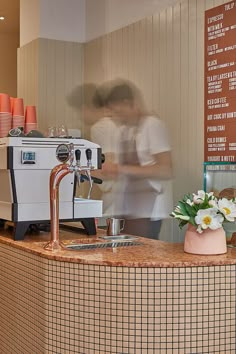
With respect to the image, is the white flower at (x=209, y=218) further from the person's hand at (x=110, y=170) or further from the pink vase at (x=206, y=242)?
the person's hand at (x=110, y=170)

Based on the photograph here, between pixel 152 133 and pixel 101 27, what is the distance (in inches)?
51.1

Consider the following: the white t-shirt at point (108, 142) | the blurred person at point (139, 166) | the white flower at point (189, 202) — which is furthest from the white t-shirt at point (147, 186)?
the white flower at point (189, 202)

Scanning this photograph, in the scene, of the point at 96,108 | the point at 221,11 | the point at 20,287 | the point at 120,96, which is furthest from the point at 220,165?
the point at 96,108

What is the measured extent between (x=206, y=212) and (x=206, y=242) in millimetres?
128

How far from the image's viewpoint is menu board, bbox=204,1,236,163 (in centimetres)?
310

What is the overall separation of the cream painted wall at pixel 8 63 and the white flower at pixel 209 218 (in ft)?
20.1

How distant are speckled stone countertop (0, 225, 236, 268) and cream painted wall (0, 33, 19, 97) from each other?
5615mm

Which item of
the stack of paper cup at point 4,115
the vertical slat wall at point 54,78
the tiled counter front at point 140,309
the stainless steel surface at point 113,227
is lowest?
the tiled counter front at point 140,309

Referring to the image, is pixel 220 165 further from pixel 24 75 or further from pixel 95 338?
pixel 24 75

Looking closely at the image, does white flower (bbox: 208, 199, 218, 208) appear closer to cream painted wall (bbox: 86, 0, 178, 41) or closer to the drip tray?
the drip tray

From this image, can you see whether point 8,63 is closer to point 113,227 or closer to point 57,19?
point 57,19

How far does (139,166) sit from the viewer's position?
4.06 meters

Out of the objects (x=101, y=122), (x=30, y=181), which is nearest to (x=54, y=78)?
(x=101, y=122)

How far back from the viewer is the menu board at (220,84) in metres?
3.10
